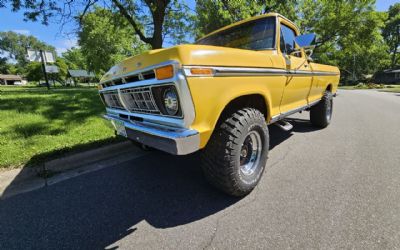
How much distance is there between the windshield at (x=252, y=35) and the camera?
3.12 m

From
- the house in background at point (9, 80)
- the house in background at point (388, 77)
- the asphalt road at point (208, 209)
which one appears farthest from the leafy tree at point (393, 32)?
the house in background at point (9, 80)

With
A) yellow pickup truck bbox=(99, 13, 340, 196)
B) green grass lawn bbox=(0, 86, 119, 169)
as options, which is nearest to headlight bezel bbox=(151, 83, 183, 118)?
yellow pickup truck bbox=(99, 13, 340, 196)

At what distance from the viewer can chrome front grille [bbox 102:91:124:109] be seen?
2.84 meters

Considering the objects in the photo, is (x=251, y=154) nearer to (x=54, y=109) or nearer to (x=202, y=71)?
(x=202, y=71)

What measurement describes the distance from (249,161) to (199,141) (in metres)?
1.07

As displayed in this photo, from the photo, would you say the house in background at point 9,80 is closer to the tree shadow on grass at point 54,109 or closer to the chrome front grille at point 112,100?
the tree shadow on grass at point 54,109

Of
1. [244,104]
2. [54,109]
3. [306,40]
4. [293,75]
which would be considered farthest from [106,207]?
[54,109]

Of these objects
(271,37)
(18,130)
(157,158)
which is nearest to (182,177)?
(157,158)

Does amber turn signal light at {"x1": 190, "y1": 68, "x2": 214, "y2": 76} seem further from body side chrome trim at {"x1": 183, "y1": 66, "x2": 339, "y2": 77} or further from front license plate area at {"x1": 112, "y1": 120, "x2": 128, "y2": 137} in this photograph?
front license plate area at {"x1": 112, "y1": 120, "x2": 128, "y2": 137}

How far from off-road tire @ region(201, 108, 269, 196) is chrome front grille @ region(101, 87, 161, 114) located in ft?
2.15

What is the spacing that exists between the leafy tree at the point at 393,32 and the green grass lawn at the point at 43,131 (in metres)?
68.5

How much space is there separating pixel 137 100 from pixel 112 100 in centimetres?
Answer: 88

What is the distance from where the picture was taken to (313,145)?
4.26 metres

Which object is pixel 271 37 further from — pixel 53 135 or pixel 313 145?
pixel 53 135
